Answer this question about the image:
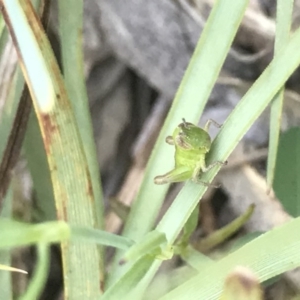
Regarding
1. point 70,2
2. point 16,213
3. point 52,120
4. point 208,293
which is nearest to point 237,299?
point 208,293

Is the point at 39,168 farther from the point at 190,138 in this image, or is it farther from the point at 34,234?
the point at 34,234

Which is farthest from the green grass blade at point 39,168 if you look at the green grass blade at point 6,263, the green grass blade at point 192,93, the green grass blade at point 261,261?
the green grass blade at point 261,261

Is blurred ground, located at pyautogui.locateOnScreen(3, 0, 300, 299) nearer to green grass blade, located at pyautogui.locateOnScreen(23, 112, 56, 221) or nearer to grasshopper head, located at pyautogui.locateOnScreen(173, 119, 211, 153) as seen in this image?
green grass blade, located at pyautogui.locateOnScreen(23, 112, 56, 221)

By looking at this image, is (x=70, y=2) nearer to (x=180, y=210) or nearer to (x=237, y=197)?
(x=180, y=210)

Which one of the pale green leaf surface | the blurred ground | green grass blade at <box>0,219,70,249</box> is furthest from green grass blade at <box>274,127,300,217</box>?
green grass blade at <box>0,219,70,249</box>

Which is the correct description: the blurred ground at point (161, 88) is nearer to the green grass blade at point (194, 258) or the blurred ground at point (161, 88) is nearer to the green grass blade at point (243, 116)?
the green grass blade at point (194, 258)

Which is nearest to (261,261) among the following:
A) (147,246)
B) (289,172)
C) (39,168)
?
(147,246)
